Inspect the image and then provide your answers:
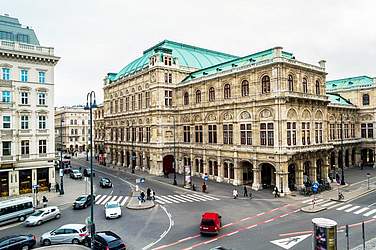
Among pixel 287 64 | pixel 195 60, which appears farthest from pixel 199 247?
pixel 195 60

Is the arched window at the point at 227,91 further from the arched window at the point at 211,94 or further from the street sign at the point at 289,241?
the street sign at the point at 289,241

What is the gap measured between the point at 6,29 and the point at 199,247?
45.3m

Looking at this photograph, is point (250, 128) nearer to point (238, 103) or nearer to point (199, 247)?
point (238, 103)

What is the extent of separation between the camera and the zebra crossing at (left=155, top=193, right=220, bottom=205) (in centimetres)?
3684

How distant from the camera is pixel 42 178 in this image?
44031 millimetres

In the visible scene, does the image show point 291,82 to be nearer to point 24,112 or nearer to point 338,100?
point 338,100

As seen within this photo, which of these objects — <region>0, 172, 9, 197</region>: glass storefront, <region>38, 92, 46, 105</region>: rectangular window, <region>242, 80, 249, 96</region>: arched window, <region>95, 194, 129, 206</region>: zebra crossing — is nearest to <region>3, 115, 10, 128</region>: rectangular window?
<region>38, 92, 46, 105</region>: rectangular window

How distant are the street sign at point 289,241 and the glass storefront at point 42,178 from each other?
3622 cm

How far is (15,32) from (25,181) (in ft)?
78.8

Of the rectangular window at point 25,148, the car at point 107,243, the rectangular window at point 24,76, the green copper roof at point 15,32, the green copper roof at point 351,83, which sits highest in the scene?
the green copper roof at point 15,32

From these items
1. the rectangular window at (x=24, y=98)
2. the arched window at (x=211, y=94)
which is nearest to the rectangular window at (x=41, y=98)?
the rectangular window at (x=24, y=98)

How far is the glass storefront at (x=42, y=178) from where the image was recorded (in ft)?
143

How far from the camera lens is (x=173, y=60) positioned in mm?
61250

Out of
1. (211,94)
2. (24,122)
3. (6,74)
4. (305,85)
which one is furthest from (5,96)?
(305,85)
